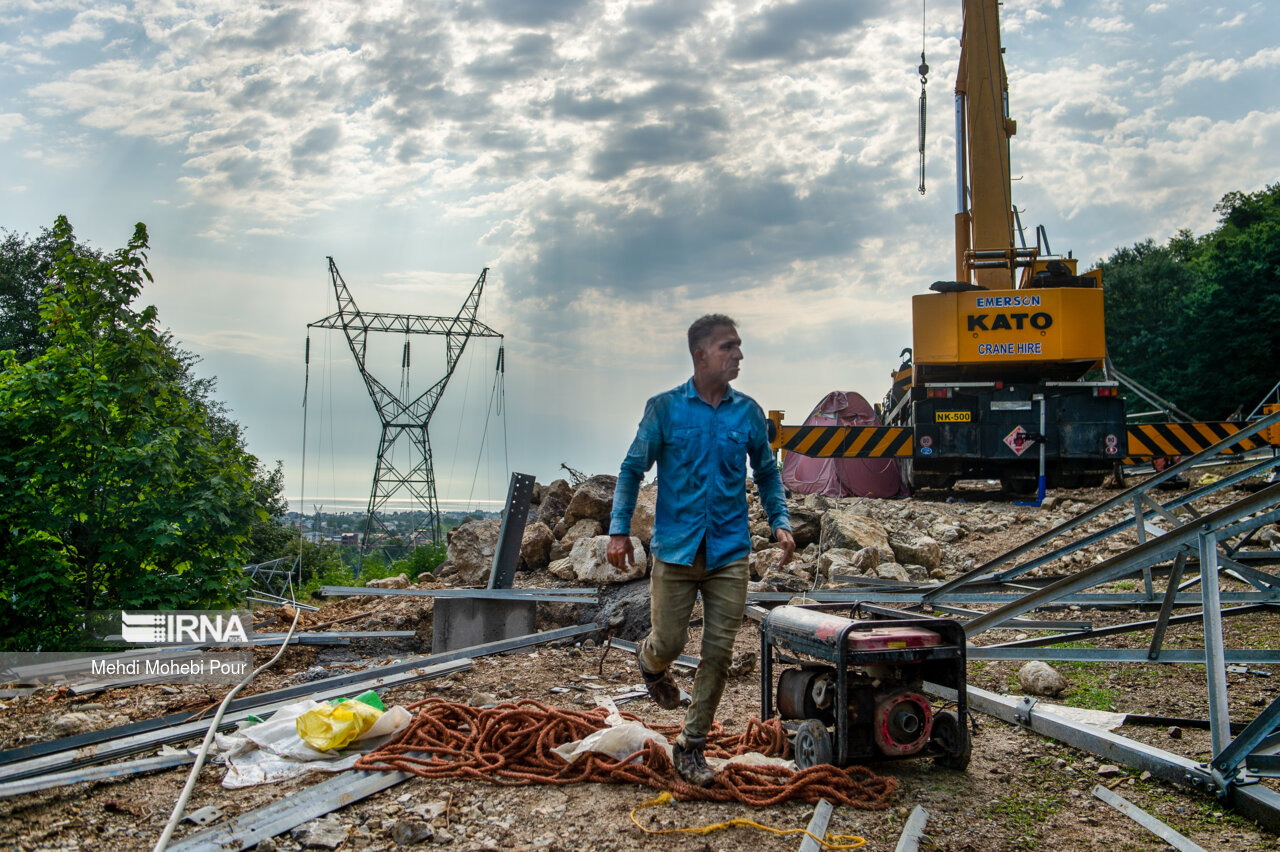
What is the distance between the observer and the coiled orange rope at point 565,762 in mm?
3516

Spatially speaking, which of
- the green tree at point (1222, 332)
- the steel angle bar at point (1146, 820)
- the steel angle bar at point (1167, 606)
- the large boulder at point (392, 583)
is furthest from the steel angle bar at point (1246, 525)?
the green tree at point (1222, 332)

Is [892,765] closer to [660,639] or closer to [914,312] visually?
[660,639]

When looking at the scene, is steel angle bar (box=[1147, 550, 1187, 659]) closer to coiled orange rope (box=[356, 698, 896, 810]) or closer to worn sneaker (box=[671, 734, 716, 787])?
coiled orange rope (box=[356, 698, 896, 810])

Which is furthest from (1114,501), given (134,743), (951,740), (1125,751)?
(134,743)

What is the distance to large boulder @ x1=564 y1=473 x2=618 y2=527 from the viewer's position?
11125 mm

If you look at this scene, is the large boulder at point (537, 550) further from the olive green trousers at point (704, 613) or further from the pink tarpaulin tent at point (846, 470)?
the olive green trousers at point (704, 613)

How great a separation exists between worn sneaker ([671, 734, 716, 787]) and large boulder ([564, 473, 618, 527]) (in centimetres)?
735

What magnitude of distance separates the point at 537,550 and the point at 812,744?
289 inches

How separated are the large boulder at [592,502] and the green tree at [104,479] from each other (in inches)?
166

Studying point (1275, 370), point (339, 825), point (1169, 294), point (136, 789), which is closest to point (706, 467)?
point (339, 825)

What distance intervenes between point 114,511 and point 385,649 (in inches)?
109

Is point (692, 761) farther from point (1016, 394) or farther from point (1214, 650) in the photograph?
point (1016, 394)

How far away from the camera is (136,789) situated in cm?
366

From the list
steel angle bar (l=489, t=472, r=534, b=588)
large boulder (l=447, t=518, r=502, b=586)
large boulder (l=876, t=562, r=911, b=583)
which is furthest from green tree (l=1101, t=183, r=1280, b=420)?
steel angle bar (l=489, t=472, r=534, b=588)
